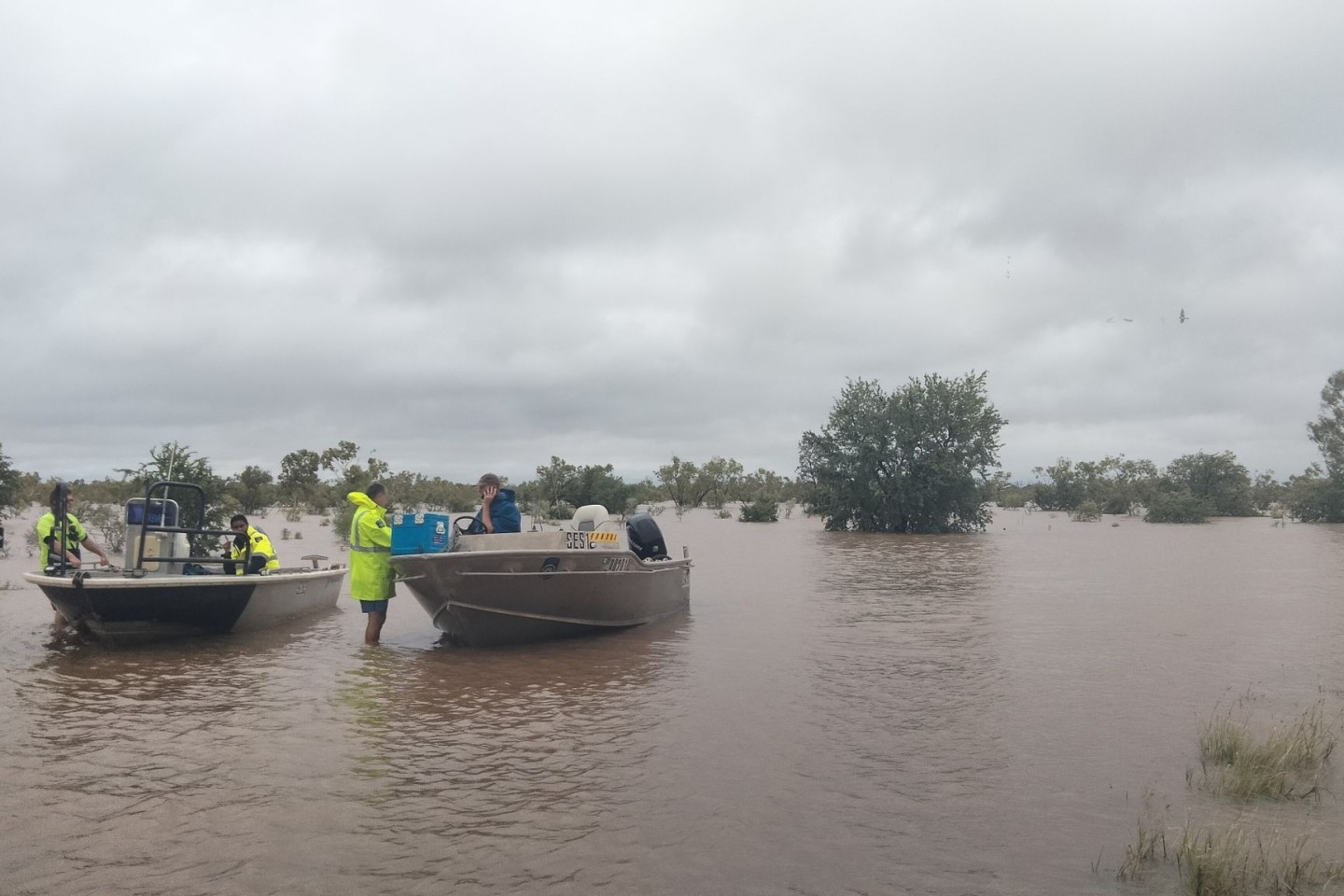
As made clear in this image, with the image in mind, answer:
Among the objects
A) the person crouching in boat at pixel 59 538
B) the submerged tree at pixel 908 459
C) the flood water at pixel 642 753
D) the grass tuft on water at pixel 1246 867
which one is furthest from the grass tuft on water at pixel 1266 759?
the submerged tree at pixel 908 459

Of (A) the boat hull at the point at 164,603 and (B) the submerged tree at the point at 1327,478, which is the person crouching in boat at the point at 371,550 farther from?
(B) the submerged tree at the point at 1327,478

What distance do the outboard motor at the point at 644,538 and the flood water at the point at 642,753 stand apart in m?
1.09

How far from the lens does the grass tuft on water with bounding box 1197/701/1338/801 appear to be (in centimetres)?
638

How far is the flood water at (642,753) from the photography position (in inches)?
205

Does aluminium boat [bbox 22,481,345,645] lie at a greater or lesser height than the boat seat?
lesser

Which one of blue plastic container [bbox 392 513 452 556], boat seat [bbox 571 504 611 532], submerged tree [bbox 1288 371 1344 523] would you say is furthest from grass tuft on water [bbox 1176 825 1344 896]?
submerged tree [bbox 1288 371 1344 523]

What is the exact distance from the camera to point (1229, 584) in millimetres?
20453

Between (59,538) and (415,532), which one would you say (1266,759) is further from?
(59,538)

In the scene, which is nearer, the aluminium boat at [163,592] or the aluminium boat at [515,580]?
the aluminium boat at [163,592]

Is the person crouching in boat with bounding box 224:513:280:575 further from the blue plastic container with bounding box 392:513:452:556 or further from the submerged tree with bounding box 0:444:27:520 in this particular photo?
the submerged tree with bounding box 0:444:27:520

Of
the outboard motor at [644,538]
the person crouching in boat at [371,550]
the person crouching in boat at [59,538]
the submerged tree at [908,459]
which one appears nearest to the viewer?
the person crouching in boat at [371,550]

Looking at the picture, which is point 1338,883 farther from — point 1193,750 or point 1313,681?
point 1313,681

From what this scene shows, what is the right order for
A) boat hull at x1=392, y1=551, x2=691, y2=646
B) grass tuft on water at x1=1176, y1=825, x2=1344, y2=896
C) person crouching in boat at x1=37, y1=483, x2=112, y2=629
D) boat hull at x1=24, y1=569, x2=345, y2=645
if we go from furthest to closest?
person crouching in boat at x1=37, y1=483, x2=112, y2=629, boat hull at x1=392, y1=551, x2=691, y2=646, boat hull at x1=24, y1=569, x2=345, y2=645, grass tuft on water at x1=1176, y1=825, x2=1344, y2=896

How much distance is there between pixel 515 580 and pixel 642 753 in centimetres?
470
